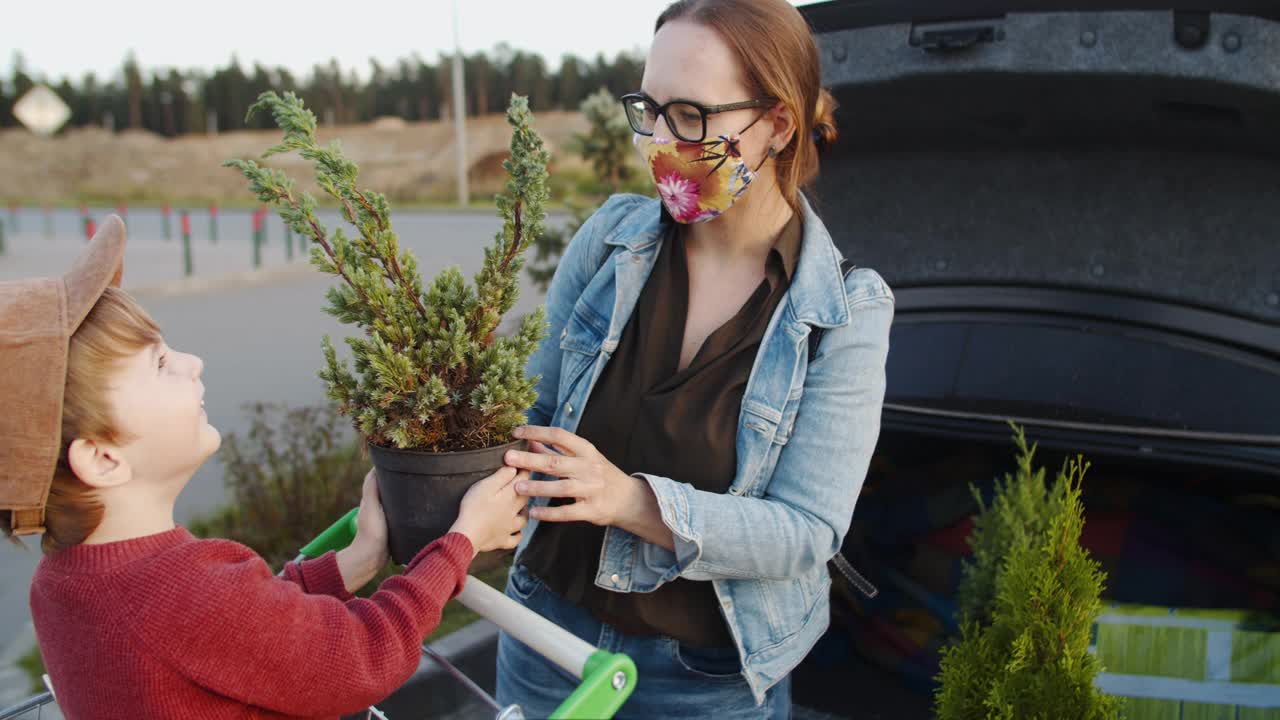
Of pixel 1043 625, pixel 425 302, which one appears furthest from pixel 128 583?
pixel 1043 625

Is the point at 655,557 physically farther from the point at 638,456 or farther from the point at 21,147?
the point at 21,147

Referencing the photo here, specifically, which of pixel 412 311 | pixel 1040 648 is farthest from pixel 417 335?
pixel 1040 648

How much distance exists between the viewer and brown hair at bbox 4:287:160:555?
130 centimetres

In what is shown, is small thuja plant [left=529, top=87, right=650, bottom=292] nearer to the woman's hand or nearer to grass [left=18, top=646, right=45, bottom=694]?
grass [left=18, top=646, right=45, bottom=694]

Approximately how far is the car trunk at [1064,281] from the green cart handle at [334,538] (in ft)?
4.59

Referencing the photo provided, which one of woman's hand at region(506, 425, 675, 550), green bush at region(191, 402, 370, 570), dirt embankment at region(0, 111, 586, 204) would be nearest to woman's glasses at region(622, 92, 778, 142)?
woman's hand at region(506, 425, 675, 550)

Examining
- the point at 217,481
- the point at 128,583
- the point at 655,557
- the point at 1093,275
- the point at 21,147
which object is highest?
the point at 21,147

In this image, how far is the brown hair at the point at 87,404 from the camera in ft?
4.26

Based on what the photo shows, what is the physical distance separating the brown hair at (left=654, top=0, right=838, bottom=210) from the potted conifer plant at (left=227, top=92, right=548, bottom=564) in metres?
0.43

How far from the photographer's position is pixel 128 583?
4.24 ft

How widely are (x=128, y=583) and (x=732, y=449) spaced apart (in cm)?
100

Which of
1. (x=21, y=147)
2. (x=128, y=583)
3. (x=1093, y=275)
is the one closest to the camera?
(x=128, y=583)

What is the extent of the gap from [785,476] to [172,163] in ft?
189

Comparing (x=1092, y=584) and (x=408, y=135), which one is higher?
(x=408, y=135)
